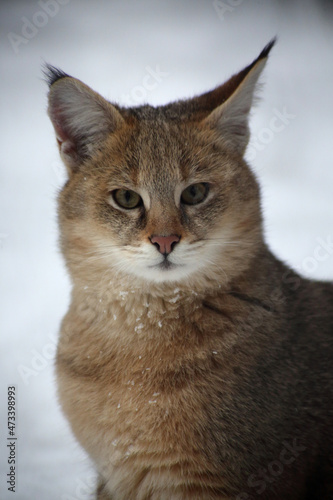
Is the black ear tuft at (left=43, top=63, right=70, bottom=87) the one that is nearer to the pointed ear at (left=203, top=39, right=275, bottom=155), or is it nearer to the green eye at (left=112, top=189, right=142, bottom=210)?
the green eye at (left=112, top=189, right=142, bottom=210)

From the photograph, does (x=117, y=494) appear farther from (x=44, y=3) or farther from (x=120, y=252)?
(x=44, y=3)

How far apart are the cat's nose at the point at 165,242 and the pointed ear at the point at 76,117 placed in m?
0.71

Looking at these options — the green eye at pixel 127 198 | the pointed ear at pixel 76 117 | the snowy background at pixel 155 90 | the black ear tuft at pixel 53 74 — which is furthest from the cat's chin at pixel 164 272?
the snowy background at pixel 155 90

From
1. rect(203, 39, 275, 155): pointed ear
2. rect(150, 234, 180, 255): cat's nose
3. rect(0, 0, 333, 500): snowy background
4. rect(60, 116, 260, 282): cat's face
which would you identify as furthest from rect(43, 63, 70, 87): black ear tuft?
rect(0, 0, 333, 500): snowy background

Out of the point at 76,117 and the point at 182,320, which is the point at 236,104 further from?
the point at 182,320

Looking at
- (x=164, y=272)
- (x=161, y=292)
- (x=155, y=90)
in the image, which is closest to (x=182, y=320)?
(x=161, y=292)

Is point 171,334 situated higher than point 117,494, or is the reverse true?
point 171,334

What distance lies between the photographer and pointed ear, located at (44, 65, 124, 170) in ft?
8.61

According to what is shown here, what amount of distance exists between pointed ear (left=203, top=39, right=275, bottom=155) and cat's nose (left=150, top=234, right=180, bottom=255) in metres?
0.73

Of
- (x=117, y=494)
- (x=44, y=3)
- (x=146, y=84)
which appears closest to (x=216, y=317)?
(x=117, y=494)

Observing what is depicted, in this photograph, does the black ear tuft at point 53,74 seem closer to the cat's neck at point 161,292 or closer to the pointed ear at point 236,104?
the pointed ear at point 236,104

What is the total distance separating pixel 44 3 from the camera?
195 inches

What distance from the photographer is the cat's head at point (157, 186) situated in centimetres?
246

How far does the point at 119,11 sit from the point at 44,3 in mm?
748
